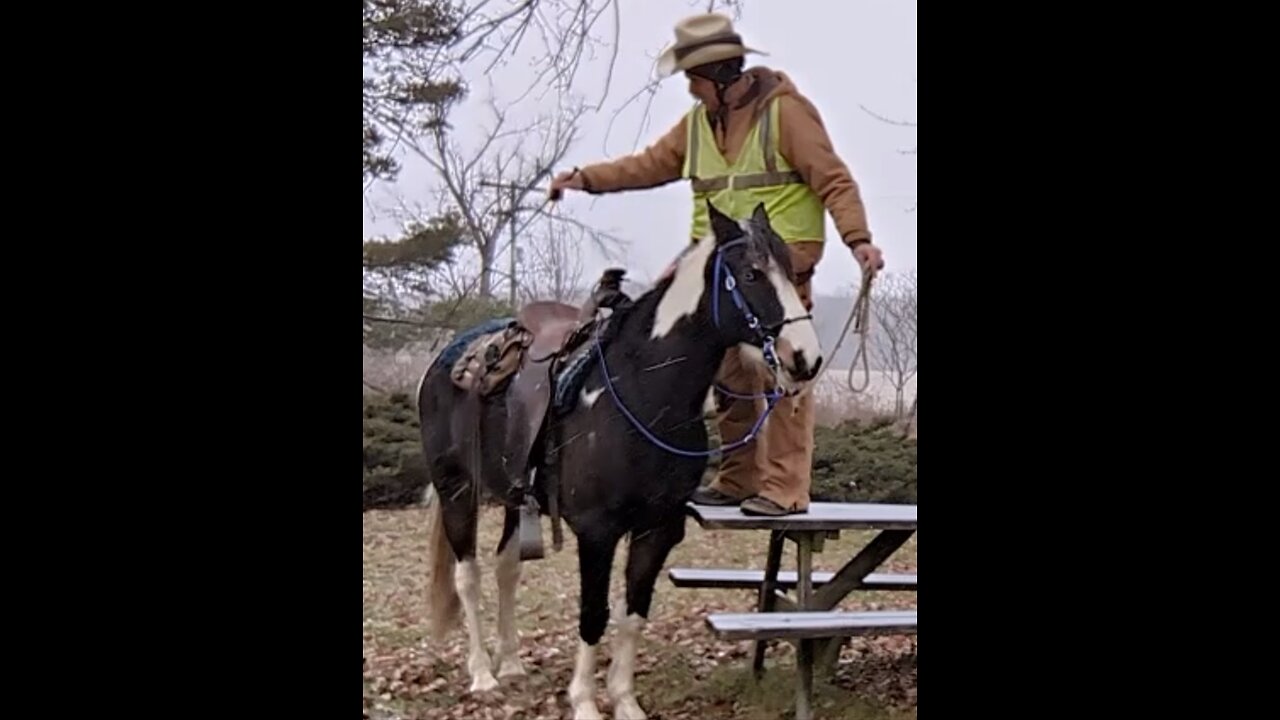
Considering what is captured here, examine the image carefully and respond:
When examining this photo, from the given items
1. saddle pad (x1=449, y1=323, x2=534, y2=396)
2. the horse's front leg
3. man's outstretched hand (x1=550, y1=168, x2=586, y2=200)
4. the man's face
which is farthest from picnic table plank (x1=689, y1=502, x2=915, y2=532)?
the man's face

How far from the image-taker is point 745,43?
2.93m

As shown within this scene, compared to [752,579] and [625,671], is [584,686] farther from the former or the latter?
[752,579]

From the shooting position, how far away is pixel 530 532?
2963mm

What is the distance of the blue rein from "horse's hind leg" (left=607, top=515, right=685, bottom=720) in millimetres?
174

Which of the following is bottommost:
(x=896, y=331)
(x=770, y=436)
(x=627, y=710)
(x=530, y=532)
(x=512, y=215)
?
(x=627, y=710)

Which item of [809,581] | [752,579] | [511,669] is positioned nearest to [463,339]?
[511,669]

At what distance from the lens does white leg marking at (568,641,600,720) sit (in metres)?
2.91

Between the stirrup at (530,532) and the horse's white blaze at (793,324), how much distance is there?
0.66 metres

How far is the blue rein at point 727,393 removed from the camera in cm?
287

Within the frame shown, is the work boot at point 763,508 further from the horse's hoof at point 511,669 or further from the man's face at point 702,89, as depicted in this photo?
the man's face at point 702,89

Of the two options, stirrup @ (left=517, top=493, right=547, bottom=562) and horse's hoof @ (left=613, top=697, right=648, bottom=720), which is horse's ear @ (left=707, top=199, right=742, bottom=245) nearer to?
stirrup @ (left=517, top=493, right=547, bottom=562)

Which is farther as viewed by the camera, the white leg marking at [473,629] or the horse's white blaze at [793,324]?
the white leg marking at [473,629]

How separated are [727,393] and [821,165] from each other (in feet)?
1.74

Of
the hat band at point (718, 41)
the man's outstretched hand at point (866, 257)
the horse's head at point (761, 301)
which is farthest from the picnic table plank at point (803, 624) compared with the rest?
the hat band at point (718, 41)
